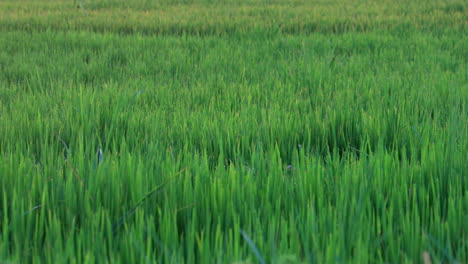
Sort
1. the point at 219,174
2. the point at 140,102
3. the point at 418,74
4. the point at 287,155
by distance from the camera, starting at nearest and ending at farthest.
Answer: the point at 219,174 → the point at 287,155 → the point at 140,102 → the point at 418,74

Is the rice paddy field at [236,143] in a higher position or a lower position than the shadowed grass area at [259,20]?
lower

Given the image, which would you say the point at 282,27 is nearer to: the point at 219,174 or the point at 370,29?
the point at 370,29

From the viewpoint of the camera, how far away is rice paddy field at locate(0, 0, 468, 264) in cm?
77

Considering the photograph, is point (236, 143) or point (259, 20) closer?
point (236, 143)

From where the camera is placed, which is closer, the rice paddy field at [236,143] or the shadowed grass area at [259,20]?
the rice paddy field at [236,143]


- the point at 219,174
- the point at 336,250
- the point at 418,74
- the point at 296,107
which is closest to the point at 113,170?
the point at 219,174

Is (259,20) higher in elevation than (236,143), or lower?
higher

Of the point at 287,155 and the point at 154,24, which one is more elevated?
the point at 154,24

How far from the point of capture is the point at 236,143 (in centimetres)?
145

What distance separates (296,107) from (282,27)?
2.94 meters

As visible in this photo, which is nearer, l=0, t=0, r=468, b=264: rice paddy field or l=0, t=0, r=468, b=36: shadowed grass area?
l=0, t=0, r=468, b=264: rice paddy field

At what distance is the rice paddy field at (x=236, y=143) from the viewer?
0.77m

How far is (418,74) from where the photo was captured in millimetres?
2539

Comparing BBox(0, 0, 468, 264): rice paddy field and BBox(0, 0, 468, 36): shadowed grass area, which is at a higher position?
BBox(0, 0, 468, 36): shadowed grass area
